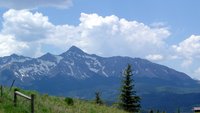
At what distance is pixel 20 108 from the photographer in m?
26.1

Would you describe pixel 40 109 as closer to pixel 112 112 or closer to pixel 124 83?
pixel 112 112

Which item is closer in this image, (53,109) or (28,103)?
(28,103)

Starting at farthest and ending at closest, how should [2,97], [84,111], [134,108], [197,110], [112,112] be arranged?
[134,108] → [197,110] → [112,112] → [84,111] → [2,97]

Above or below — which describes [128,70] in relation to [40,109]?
above

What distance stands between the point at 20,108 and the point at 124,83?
63004 millimetres

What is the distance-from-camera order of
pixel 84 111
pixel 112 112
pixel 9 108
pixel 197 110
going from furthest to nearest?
pixel 197 110, pixel 112 112, pixel 84 111, pixel 9 108

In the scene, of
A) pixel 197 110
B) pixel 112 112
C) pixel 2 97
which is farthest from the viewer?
pixel 197 110

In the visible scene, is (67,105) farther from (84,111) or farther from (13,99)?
(13,99)

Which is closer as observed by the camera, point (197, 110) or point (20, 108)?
point (20, 108)

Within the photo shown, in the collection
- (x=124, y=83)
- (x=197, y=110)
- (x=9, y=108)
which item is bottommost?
(x=9, y=108)

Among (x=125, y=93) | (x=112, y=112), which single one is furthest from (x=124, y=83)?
(x=112, y=112)

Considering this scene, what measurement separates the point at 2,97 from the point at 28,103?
1644mm

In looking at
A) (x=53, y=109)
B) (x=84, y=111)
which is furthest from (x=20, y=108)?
(x=84, y=111)

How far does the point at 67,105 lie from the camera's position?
35469 millimetres
